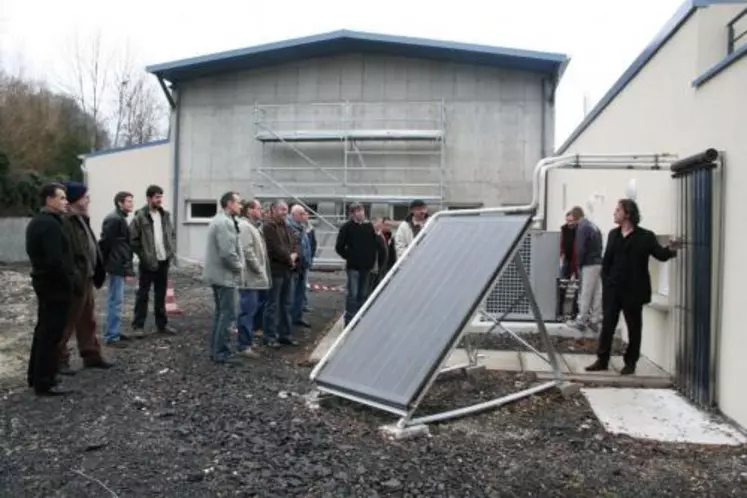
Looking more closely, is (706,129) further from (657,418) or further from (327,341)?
(327,341)

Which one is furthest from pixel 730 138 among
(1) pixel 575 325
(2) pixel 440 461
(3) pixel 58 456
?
(3) pixel 58 456

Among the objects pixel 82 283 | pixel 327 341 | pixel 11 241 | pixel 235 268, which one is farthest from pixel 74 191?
pixel 11 241

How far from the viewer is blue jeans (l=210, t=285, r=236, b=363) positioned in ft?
20.9

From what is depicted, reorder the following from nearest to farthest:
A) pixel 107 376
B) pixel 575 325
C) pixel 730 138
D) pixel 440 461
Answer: pixel 440 461, pixel 730 138, pixel 107 376, pixel 575 325

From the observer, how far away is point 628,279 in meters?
5.94

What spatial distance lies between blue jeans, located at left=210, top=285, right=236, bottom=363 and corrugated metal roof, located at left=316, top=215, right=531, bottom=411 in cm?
162

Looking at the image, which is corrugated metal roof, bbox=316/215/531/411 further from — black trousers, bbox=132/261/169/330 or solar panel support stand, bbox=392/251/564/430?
black trousers, bbox=132/261/169/330

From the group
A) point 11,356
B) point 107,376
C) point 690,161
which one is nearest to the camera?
point 690,161

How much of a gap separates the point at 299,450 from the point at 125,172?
1901cm

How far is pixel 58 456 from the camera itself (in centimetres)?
398

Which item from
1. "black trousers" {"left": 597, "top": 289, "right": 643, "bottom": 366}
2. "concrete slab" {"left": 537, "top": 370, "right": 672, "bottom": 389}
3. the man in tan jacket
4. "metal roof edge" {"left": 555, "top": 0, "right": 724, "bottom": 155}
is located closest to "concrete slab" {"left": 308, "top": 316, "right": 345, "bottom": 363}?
the man in tan jacket

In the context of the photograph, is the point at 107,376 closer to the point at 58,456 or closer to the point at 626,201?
the point at 58,456

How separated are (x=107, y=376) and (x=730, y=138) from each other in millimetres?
5638

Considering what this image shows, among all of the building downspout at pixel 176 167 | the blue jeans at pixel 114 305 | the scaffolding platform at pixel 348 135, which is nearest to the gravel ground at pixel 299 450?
the blue jeans at pixel 114 305
